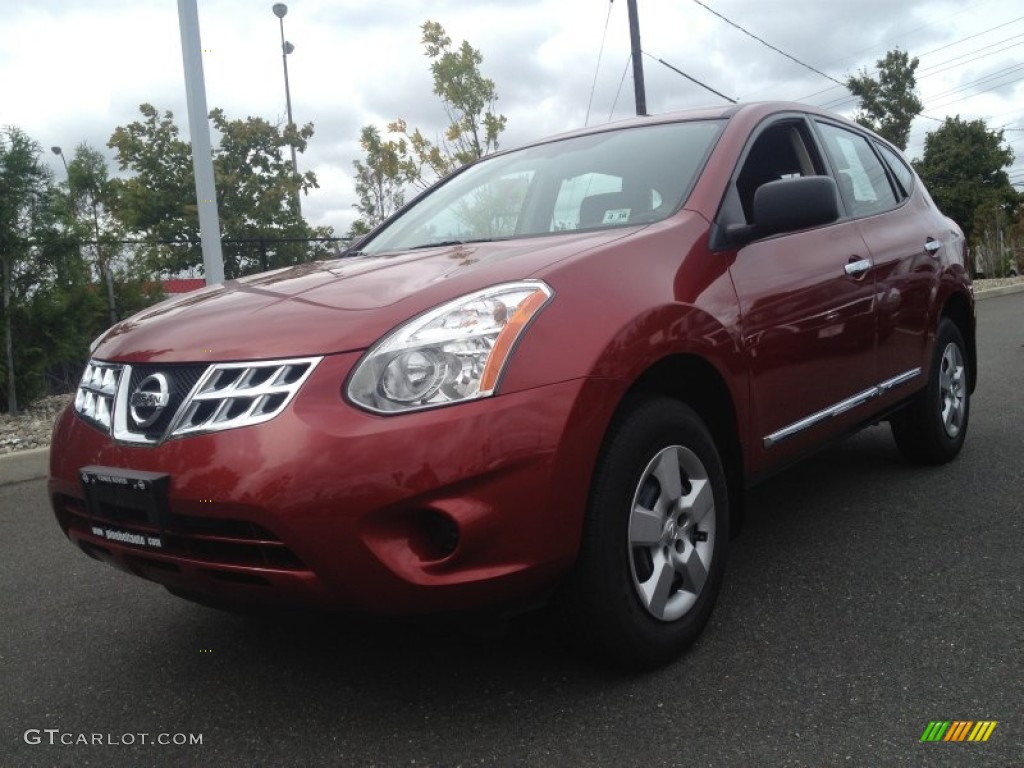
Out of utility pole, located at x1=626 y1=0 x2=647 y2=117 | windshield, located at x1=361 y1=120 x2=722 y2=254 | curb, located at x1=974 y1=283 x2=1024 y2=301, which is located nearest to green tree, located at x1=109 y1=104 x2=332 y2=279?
utility pole, located at x1=626 y1=0 x2=647 y2=117

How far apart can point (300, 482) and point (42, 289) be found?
21.6 ft

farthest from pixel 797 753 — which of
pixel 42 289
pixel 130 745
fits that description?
pixel 42 289

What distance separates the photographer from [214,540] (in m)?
2.04

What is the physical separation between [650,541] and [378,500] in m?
0.77

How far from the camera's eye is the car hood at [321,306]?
2098 mm

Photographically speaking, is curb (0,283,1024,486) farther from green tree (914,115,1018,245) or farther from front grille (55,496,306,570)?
green tree (914,115,1018,245)

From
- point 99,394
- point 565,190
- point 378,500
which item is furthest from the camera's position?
point 565,190

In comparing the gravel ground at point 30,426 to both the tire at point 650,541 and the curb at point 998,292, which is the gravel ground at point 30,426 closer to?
the tire at point 650,541

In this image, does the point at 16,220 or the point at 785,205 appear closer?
the point at 785,205

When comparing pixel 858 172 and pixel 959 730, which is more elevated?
pixel 858 172

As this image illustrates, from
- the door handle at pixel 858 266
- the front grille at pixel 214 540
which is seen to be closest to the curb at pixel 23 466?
the front grille at pixel 214 540

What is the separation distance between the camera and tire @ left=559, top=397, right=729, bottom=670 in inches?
86.3

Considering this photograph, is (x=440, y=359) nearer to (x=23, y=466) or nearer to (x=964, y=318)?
(x=964, y=318)

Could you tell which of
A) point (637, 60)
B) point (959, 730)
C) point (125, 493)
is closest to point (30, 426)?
point (125, 493)
